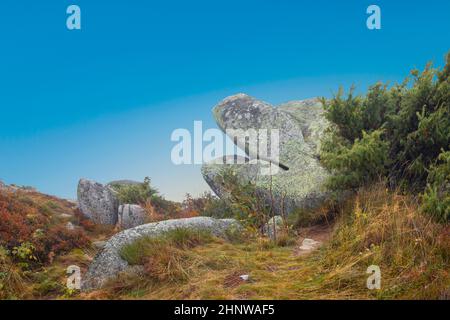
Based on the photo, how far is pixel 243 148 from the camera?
50.3 ft

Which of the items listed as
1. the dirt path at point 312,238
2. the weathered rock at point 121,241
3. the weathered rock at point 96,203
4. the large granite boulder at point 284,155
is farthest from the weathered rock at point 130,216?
the dirt path at point 312,238

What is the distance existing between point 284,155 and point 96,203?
8192 mm

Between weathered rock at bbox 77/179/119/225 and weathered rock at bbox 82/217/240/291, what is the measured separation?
851 centimetres

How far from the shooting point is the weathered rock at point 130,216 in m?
15.4

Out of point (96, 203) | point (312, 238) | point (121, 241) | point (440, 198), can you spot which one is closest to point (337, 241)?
point (312, 238)

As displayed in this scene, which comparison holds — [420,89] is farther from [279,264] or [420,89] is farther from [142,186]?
[142,186]

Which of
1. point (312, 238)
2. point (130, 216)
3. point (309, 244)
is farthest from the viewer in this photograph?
point (130, 216)

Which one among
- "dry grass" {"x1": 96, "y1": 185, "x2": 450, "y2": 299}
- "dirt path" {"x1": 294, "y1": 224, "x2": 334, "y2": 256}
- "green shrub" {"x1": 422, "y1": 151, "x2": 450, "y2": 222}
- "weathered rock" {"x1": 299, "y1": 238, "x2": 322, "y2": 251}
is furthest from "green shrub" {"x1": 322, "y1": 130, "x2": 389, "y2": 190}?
"weathered rock" {"x1": 299, "y1": 238, "x2": 322, "y2": 251}

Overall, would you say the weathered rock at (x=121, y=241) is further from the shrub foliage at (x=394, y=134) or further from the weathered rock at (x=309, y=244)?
the shrub foliage at (x=394, y=134)

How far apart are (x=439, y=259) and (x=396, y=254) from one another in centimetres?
61

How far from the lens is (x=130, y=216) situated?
15.6 m

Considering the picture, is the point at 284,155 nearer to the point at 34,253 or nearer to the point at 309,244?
the point at 309,244

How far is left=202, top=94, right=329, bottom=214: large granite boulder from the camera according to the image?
39.2 ft

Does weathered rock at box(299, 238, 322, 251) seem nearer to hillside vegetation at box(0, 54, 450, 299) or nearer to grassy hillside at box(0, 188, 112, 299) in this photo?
hillside vegetation at box(0, 54, 450, 299)
